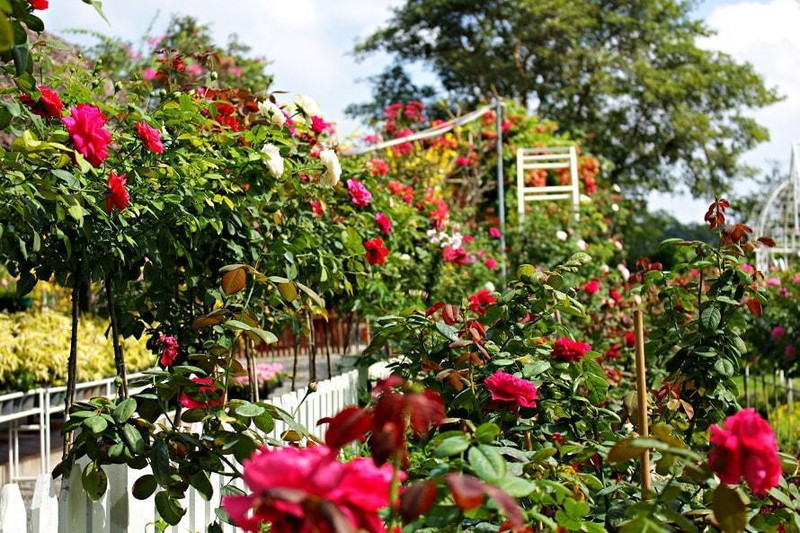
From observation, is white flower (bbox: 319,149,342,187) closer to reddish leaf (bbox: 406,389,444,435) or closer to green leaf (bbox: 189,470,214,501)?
green leaf (bbox: 189,470,214,501)

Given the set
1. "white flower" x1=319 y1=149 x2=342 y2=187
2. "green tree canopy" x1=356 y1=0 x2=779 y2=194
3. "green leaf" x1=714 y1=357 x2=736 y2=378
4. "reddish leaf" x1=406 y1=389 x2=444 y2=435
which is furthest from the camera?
"green tree canopy" x1=356 y1=0 x2=779 y2=194

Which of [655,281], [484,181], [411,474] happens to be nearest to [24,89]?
[411,474]

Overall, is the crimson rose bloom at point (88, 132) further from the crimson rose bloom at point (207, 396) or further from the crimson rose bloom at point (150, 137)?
the crimson rose bloom at point (207, 396)

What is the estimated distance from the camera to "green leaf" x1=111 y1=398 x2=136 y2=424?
5.72ft

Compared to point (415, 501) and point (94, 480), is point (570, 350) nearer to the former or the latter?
point (94, 480)

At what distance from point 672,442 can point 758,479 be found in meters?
0.47

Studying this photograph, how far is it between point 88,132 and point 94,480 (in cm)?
74

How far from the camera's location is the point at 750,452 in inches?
41.3

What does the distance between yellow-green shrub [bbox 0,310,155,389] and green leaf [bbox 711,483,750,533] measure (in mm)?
4400

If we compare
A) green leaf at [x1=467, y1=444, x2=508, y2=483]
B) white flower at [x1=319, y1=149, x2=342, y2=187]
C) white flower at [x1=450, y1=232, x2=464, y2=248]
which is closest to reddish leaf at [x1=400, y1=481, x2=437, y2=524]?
green leaf at [x1=467, y1=444, x2=508, y2=483]

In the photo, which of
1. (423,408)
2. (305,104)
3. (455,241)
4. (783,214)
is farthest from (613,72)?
(423,408)

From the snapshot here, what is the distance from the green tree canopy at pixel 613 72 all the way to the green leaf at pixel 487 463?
21.5m

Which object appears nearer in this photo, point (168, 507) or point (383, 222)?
point (168, 507)

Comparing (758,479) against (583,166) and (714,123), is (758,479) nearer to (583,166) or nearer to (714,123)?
(583,166)
